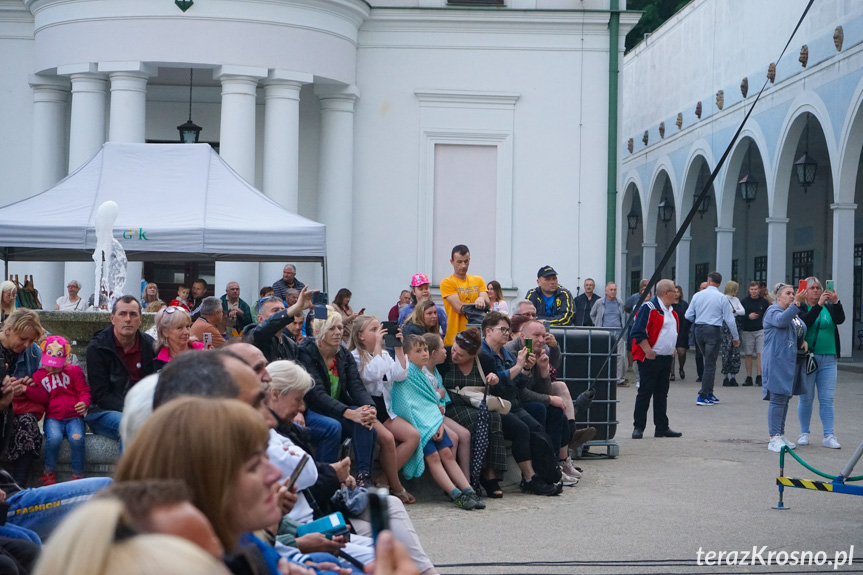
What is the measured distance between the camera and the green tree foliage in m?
40.9

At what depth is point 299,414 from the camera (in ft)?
25.0

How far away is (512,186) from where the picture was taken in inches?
770

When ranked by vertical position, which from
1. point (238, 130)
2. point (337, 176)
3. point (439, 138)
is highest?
point (439, 138)

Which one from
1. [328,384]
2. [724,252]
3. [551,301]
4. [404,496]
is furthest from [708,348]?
[724,252]

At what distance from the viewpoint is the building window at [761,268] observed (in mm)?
32031

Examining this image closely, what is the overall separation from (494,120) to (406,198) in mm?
2145

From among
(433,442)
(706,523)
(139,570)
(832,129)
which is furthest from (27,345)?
(832,129)

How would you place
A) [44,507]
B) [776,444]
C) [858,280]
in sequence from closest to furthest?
1. [44,507]
2. [776,444]
3. [858,280]

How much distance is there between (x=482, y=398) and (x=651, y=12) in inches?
Answer: 1370

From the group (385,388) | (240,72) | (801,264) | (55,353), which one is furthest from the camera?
(801,264)

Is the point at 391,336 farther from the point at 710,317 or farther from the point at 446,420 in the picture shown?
the point at 710,317

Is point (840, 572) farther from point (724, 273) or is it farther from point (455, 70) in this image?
point (724, 273)

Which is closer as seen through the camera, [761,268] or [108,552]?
[108,552]

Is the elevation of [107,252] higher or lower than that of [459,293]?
higher
